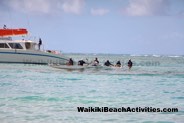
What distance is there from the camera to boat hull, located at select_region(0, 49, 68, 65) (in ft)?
137

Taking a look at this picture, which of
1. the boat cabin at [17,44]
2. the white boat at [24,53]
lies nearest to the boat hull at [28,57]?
the white boat at [24,53]

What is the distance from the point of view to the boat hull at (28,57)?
4178 centimetres

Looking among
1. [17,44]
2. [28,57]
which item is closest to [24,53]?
[28,57]

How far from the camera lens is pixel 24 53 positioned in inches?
1662

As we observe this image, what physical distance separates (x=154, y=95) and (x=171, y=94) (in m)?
1.13

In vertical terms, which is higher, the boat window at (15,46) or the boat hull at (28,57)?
the boat window at (15,46)

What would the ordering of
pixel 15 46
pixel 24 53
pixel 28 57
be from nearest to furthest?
pixel 24 53
pixel 28 57
pixel 15 46

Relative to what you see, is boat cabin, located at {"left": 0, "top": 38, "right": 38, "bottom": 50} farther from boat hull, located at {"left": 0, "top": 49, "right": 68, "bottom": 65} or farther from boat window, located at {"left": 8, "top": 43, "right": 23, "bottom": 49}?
boat hull, located at {"left": 0, "top": 49, "right": 68, "bottom": 65}

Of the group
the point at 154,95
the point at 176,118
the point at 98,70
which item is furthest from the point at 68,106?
the point at 98,70

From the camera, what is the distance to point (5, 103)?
15438mm

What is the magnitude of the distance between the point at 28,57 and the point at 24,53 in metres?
0.71

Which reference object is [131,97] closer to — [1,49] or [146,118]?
[146,118]

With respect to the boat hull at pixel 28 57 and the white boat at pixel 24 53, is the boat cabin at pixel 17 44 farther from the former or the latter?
the boat hull at pixel 28 57

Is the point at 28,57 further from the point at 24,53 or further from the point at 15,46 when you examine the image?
the point at 15,46
